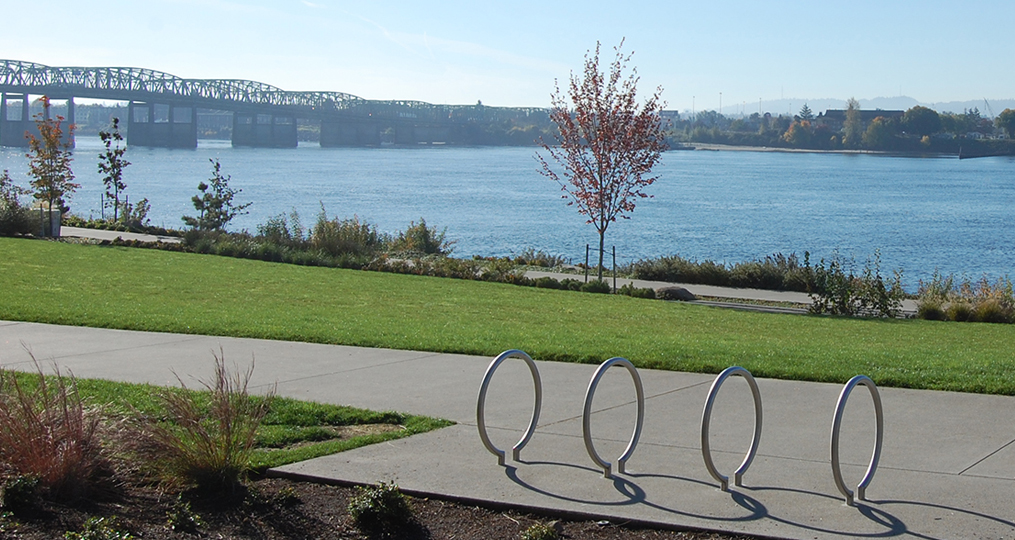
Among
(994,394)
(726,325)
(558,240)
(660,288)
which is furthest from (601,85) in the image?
(558,240)

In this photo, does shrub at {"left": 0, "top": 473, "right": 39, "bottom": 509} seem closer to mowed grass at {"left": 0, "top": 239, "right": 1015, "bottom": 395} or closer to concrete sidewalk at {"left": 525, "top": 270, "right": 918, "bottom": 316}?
mowed grass at {"left": 0, "top": 239, "right": 1015, "bottom": 395}

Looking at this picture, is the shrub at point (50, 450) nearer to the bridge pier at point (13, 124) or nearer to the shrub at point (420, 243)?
the shrub at point (420, 243)

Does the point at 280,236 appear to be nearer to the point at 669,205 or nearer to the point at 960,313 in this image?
the point at 960,313

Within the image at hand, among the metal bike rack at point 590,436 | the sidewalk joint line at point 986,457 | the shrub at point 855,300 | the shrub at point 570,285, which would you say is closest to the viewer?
the metal bike rack at point 590,436

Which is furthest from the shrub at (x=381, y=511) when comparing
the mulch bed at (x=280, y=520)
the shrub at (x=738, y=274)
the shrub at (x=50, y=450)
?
the shrub at (x=738, y=274)

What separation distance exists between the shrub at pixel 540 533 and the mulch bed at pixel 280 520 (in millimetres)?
124

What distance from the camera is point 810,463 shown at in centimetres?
641

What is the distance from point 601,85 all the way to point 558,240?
24284 millimetres

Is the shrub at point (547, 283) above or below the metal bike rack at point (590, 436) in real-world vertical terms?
below

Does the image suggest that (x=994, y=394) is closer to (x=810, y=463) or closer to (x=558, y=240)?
(x=810, y=463)

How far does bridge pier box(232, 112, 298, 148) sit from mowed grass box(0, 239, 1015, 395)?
14097cm

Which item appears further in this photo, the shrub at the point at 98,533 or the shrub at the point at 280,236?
the shrub at the point at 280,236

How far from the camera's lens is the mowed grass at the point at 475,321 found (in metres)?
10.1

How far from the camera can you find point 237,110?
142000 millimetres
